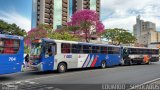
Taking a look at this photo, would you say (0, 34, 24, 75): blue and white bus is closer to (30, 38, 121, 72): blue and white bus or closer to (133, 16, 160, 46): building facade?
(30, 38, 121, 72): blue and white bus

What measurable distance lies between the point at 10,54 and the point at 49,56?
4.49m

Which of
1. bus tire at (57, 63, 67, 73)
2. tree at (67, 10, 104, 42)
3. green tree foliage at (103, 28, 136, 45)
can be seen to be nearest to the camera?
bus tire at (57, 63, 67, 73)

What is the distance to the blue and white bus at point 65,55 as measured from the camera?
19.5 meters

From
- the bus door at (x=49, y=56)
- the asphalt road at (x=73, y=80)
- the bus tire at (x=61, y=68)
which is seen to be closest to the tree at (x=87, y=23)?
the bus tire at (x=61, y=68)

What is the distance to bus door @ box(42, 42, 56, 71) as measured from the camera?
19478mm

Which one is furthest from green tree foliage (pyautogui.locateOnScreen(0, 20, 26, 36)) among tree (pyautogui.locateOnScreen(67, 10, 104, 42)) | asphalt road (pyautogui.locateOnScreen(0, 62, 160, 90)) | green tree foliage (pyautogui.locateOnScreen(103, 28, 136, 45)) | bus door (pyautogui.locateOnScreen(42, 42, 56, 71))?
asphalt road (pyautogui.locateOnScreen(0, 62, 160, 90))

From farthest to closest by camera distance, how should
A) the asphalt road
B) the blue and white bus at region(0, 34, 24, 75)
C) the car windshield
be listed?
the car windshield, the blue and white bus at region(0, 34, 24, 75), the asphalt road

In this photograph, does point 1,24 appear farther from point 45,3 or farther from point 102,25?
point 45,3

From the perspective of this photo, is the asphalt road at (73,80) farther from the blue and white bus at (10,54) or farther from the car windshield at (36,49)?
the car windshield at (36,49)

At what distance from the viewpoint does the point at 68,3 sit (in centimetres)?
11088

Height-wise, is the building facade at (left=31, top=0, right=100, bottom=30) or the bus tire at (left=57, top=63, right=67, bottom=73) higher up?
the building facade at (left=31, top=0, right=100, bottom=30)

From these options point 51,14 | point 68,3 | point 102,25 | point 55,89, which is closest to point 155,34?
point 68,3

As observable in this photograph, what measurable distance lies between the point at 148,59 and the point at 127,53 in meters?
5.57

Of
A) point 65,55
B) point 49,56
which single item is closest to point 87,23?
point 65,55
